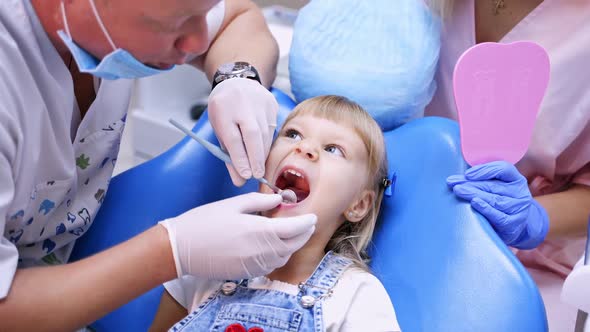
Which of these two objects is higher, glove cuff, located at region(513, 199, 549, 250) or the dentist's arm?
the dentist's arm

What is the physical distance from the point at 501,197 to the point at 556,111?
0.31m

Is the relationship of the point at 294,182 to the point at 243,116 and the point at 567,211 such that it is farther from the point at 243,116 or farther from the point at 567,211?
the point at 567,211

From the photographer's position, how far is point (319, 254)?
1277 millimetres

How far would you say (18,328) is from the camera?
0.93 metres

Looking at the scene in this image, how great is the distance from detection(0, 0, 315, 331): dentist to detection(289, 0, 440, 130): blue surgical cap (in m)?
0.24

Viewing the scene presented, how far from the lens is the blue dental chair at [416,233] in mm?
1100

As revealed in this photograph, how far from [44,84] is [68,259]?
0.49 meters

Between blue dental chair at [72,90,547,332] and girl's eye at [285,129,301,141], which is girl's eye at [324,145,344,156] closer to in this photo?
girl's eye at [285,129,301,141]

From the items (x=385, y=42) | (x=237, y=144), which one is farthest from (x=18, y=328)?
(x=385, y=42)

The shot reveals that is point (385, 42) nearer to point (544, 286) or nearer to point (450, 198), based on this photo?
point (450, 198)

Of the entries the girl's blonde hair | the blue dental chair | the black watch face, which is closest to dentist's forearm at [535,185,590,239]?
the blue dental chair

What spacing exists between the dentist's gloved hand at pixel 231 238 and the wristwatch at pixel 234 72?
338 millimetres

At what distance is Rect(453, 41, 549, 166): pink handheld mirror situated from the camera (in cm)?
124

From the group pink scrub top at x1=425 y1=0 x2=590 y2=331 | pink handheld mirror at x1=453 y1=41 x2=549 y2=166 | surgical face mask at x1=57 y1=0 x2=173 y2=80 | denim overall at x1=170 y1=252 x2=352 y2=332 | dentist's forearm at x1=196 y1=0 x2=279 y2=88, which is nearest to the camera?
surgical face mask at x1=57 y1=0 x2=173 y2=80
